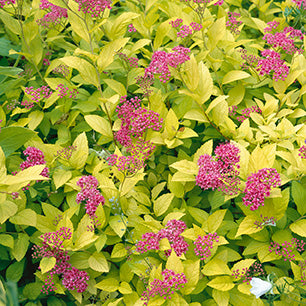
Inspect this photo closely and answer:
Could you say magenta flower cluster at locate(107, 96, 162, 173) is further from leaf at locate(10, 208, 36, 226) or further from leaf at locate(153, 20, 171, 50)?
leaf at locate(153, 20, 171, 50)

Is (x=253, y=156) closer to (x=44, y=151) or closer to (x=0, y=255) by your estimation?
(x=44, y=151)

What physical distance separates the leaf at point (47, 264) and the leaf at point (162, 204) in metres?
0.50

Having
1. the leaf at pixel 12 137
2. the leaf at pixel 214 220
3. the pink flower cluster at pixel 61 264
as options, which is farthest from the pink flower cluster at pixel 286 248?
the leaf at pixel 12 137

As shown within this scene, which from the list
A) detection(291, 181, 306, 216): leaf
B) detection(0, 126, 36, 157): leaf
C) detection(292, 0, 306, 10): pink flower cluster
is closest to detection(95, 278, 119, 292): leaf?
detection(0, 126, 36, 157): leaf

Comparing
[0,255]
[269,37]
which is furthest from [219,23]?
[0,255]

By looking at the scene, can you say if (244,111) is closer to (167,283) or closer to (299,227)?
(299,227)

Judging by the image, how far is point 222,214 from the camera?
1.67 metres

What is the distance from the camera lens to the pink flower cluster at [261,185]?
5.06 ft

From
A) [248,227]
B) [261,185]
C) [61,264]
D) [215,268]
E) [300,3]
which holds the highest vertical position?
[300,3]

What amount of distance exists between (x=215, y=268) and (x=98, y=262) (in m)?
0.50

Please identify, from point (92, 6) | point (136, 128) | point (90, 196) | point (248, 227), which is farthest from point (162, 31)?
point (248, 227)

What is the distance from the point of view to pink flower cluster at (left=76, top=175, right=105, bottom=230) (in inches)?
65.2

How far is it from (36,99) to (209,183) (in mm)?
1056

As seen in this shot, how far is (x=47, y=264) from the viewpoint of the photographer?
1.59 meters
